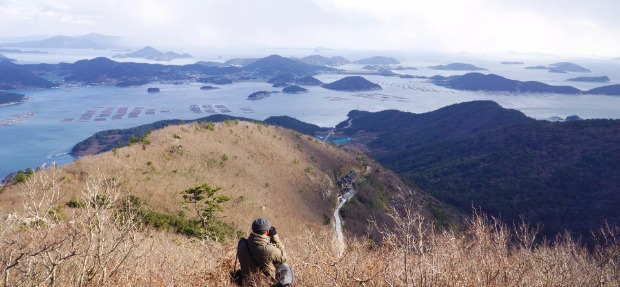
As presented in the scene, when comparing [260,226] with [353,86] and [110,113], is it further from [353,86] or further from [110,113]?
[353,86]

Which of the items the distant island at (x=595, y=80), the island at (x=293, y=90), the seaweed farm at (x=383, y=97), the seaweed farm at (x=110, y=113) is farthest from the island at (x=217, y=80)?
the distant island at (x=595, y=80)

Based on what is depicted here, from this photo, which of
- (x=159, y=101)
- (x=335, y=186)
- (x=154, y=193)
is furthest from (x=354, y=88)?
(x=154, y=193)

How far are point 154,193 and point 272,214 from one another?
5239 mm

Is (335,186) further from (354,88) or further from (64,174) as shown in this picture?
(354,88)

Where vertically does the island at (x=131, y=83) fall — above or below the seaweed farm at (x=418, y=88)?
above

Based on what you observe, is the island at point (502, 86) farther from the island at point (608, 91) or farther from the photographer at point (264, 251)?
the photographer at point (264, 251)

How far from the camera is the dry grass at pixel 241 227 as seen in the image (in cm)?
433

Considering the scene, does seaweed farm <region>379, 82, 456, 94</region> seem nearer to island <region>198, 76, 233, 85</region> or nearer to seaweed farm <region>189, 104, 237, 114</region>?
island <region>198, 76, 233, 85</region>

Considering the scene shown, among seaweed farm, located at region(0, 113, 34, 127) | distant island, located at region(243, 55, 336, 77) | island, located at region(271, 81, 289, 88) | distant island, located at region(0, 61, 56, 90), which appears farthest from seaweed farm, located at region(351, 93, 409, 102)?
Result: distant island, located at region(0, 61, 56, 90)

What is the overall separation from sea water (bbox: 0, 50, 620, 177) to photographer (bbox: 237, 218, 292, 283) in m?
48.8

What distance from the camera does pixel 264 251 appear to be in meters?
4.46

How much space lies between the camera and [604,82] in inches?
5541

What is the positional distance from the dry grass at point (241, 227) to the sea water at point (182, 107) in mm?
34209

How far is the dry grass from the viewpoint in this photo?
4.33 m
